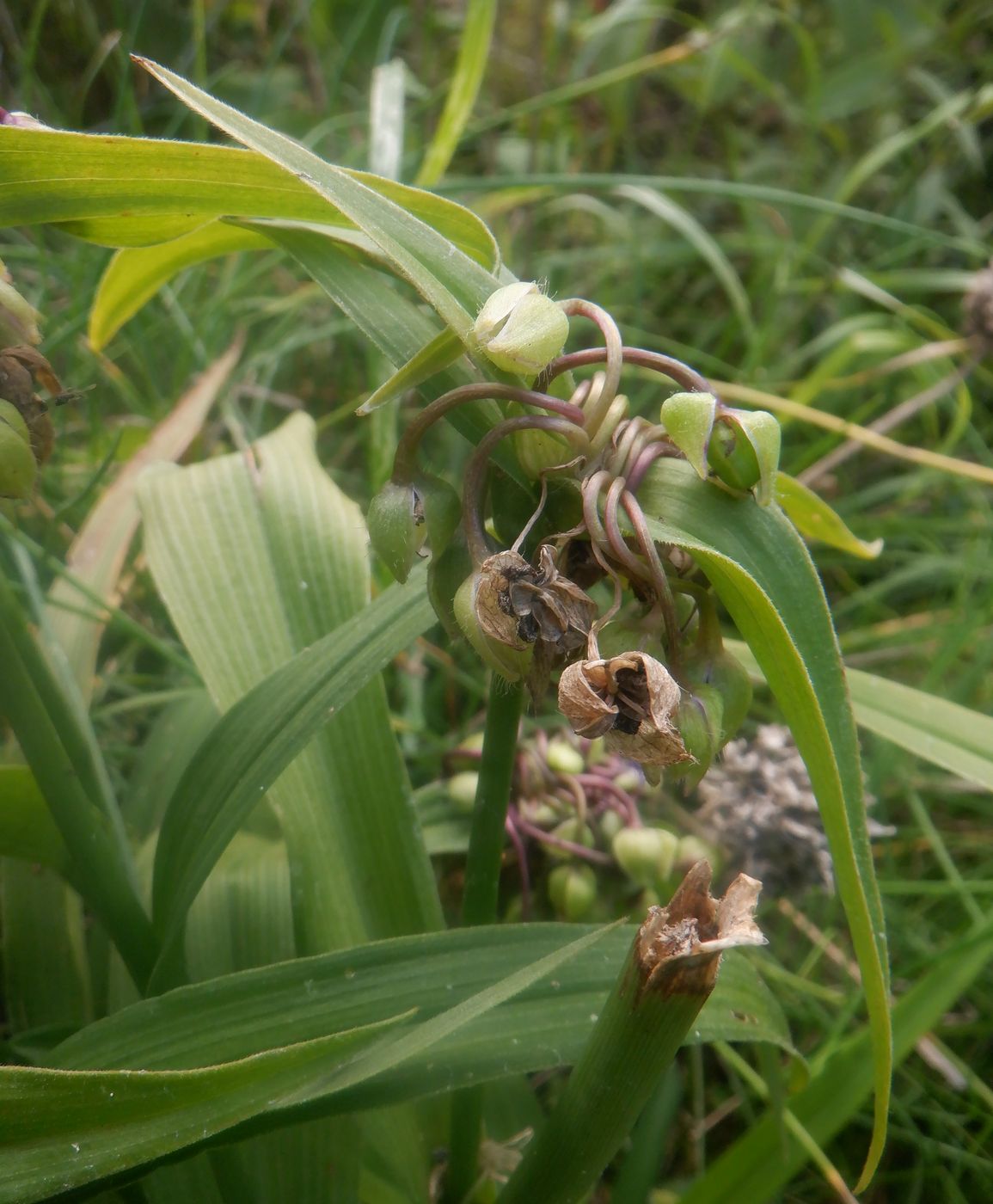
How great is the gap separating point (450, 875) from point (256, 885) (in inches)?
9.5

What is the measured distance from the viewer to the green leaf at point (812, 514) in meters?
0.60

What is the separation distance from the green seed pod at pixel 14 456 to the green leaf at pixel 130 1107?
27 cm

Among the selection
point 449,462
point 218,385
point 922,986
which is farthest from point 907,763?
point 218,385

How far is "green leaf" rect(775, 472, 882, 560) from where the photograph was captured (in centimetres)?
60

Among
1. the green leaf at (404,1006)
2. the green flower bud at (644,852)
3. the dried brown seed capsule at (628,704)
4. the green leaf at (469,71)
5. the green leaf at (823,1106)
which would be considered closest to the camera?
the dried brown seed capsule at (628,704)

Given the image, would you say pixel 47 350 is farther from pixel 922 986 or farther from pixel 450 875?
pixel 922 986

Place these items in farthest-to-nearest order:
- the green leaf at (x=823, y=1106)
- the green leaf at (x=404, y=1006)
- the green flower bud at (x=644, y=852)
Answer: the green flower bud at (x=644, y=852)
the green leaf at (x=823, y=1106)
the green leaf at (x=404, y=1006)

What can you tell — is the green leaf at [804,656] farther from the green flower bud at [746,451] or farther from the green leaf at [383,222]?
the green leaf at [383,222]

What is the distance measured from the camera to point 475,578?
44 centimetres

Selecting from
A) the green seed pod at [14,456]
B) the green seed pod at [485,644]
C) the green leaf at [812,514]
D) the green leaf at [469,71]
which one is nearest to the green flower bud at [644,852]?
the green leaf at [812,514]

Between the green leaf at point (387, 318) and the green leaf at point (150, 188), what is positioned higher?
the green leaf at point (150, 188)

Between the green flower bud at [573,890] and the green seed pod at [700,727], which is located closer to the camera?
the green seed pod at [700,727]

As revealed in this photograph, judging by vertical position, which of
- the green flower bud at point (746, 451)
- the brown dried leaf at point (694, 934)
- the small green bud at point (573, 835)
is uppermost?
the green flower bud at point (746, 451)

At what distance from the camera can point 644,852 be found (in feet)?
2.61
